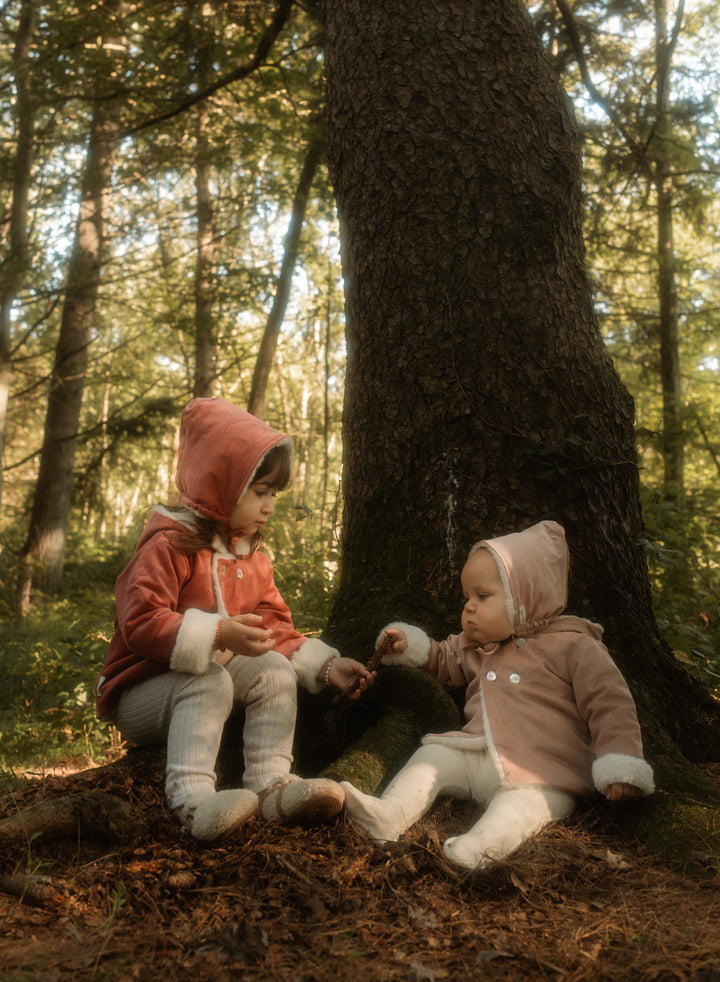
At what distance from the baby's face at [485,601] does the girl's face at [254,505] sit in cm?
88

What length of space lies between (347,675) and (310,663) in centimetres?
17

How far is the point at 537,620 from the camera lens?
309 centimetres

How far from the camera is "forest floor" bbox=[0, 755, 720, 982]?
1904 millimetres

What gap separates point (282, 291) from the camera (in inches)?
389

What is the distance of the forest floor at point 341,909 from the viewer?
190 centimetres

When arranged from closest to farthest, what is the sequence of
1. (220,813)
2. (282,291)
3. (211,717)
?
(220,813), (211,717), (282,291)

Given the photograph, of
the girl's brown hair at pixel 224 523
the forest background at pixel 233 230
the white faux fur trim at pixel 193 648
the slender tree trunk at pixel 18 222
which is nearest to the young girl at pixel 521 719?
the white faux fur trim at pixel 193 648

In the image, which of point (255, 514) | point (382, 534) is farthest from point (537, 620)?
point (255, 514)

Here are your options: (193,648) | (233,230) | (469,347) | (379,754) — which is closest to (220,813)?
(193,648)

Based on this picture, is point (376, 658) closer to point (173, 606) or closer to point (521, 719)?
point (521, 719)

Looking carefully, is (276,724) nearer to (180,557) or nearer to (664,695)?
(180,557)

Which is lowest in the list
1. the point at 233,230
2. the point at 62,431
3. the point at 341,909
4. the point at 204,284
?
the point at 341,909

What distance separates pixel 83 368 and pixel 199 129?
4.83 metres

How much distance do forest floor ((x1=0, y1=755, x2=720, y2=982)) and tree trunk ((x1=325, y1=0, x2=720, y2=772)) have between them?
1.07 m
